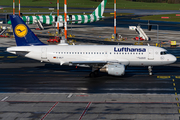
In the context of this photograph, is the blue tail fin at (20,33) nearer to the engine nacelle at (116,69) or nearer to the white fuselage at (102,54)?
the white fuselage at (102,54)

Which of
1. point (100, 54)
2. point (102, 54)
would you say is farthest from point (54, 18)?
point (102, 54)

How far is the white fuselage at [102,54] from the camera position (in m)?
46.5

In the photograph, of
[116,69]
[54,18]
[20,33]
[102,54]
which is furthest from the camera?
[54,18]

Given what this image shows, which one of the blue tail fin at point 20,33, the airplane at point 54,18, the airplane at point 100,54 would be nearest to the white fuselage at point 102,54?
the airplane at point 100,54

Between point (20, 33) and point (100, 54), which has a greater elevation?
point (20, 33)

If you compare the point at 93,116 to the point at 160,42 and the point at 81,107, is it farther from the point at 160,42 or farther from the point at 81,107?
the point at 160,42

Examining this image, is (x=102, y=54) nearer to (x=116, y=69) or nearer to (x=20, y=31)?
(x=116, y=69)

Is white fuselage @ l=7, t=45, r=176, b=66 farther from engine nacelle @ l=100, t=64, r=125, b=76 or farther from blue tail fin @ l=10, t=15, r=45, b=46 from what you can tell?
engine nacelle @ l=100, t=64, r=125, b=76

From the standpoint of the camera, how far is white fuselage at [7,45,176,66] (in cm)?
4647

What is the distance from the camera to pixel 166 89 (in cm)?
3941

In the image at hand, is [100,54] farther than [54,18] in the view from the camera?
No

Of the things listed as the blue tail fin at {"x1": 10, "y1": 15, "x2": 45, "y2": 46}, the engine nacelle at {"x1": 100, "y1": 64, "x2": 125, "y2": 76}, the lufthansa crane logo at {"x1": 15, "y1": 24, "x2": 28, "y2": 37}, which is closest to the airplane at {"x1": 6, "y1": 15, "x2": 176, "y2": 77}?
the blue tail fin at {"x1": 10, "y1": 15, "x2": 45, "y2": 46}

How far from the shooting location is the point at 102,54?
46688mm

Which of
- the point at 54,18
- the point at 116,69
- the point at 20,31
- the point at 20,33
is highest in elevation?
the point at 54,18
